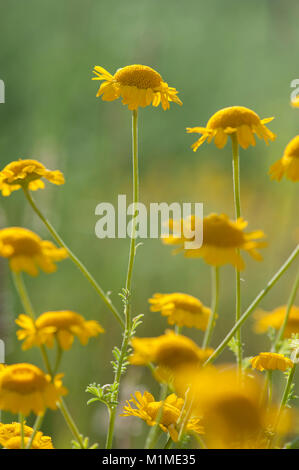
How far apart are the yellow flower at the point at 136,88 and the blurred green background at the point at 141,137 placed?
59cm

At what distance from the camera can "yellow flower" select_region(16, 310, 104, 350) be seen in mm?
434

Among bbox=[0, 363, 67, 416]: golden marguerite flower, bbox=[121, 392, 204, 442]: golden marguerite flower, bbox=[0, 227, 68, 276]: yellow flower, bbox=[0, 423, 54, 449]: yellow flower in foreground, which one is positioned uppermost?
bbox=[0, 227, 68, 276]: yellow flower

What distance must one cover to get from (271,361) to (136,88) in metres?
0.27

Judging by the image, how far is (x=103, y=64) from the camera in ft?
7.77

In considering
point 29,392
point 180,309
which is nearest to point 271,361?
point 180,309

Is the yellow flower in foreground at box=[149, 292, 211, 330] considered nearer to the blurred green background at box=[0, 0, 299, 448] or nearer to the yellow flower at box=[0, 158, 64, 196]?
the yellow flower at box=[0, 158, 64, 196]

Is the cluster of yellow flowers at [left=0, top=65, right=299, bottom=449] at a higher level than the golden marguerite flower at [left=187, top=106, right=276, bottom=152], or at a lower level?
lower

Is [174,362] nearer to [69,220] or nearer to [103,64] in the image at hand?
[69,220]

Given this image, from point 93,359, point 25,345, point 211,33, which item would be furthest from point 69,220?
point 25,345

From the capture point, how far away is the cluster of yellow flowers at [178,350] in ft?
1.25

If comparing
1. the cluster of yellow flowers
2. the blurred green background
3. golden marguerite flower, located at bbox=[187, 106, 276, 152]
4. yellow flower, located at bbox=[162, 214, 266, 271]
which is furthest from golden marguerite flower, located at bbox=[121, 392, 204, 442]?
the blurred green background

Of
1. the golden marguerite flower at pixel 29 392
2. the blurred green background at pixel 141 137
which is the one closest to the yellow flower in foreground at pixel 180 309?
the golden marguerite flower at pixel 29 392

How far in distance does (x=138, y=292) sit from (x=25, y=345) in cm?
124

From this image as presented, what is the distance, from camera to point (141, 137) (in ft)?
7.64
